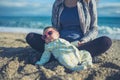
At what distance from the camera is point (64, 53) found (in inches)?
220

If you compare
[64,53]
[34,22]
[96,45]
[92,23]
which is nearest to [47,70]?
[64,53]

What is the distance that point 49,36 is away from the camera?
18.8ft

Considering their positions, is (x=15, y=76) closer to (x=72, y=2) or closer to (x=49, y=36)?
(x=49, y=36)

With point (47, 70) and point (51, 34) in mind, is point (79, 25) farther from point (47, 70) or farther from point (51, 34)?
point (47, 70)

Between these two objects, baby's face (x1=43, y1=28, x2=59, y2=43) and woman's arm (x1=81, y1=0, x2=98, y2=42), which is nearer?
baby's face (x1=43, y1=28, x2=59, y2=43)

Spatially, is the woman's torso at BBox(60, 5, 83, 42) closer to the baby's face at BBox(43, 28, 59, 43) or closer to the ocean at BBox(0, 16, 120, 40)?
the baby's face at BBox(43, 28, 59, 43)

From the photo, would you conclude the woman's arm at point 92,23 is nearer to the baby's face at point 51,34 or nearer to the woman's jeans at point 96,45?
the woman's jeans at point 96,45

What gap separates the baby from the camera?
555 centimetres

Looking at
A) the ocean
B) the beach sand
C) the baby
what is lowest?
the ocean

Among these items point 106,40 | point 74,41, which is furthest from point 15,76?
point 106,40

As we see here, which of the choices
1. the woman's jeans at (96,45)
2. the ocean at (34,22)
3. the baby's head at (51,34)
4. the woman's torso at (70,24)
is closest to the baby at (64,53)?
the baby's head at (51,34)

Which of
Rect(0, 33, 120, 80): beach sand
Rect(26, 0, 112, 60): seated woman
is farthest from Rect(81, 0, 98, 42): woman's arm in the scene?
Rect(0, 33, 120, 80): beach sand

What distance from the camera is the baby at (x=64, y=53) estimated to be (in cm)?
555

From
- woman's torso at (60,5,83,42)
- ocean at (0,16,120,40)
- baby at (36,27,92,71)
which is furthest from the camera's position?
ocean at (0,16,120,40)
